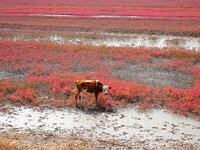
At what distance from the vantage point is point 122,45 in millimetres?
38031

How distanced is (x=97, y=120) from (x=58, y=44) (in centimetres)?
1964

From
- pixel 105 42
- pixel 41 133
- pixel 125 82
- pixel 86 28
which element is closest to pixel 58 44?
pixel 105 42

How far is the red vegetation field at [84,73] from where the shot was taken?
21.3m

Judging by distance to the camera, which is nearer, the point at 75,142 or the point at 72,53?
the point at 75,142

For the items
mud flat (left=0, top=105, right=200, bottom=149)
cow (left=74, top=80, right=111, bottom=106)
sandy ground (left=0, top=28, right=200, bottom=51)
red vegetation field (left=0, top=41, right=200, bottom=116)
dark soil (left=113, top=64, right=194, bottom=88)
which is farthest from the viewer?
sandy ground (left=0, top=28, right=200, bottom=51)

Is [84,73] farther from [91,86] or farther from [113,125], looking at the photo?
[113,125]

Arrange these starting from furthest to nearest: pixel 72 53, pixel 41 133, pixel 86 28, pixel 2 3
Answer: pixel 2 3 → pixel 86 28 → pixel 72 53 → pixel 41 133

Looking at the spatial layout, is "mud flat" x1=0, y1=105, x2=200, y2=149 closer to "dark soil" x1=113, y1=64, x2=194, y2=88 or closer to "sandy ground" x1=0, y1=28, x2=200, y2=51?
"dark soil" x1=113, y1=64, x2=194, y2=88

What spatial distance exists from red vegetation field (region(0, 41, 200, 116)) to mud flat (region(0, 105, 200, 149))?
3.11 feet

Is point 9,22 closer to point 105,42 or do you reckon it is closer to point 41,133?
point 105,42

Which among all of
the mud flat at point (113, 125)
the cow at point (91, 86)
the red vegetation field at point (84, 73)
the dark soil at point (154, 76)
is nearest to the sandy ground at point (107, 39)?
the red vegetation field at point (84, 73)

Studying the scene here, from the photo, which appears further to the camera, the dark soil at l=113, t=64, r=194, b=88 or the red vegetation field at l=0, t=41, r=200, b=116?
the dark soil at l=113, t=64, r=194, b=88

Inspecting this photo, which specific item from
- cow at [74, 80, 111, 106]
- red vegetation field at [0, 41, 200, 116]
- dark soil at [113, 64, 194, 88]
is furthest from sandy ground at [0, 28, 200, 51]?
cow at [74, 80, 111, 106]

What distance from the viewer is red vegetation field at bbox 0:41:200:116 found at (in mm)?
21344
